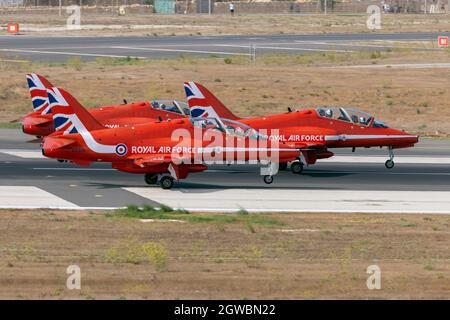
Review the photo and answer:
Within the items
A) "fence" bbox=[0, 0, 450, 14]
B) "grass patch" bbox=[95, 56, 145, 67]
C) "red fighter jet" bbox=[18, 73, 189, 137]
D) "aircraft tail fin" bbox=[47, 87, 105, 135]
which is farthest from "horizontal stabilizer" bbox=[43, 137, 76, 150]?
"fence" bbox=[0, 0, 450, 14]

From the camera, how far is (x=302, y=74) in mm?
66312

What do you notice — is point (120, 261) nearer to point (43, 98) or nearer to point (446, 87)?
point (43, 98)

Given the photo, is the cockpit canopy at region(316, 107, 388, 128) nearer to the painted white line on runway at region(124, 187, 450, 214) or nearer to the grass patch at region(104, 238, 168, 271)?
the painted white line on runway at region(124, 187, 450, 214)

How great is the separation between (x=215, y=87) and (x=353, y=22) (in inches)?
2616

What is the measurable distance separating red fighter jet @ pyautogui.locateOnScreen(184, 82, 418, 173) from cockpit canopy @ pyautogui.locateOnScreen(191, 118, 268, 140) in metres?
2.96

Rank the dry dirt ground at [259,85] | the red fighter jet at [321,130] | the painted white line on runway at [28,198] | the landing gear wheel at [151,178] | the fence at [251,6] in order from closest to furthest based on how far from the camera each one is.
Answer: the painted white line on runway at [28,198]
the landing gear wheel at [151,178]
the red fighter jet at [321,130]
the dry dirt ground at [259,85]
the fence at [251,6]

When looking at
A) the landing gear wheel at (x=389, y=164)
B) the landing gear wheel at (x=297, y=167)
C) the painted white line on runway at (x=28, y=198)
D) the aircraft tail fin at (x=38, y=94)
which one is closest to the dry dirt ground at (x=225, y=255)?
the painted white line on runway at (x=28, y=198)

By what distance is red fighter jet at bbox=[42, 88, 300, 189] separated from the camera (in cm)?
3378

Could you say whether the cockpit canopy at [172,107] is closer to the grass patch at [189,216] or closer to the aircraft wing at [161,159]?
the aircraft wing at [161,159]

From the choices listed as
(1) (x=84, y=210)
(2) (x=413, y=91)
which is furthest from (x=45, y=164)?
(2) (x=413, y=91)

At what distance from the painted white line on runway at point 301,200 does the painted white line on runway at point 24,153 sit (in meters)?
8.42

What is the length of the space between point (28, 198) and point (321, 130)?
11.4 metres

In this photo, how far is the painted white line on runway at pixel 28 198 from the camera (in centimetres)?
3070

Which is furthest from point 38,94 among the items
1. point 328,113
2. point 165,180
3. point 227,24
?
point 227,24
